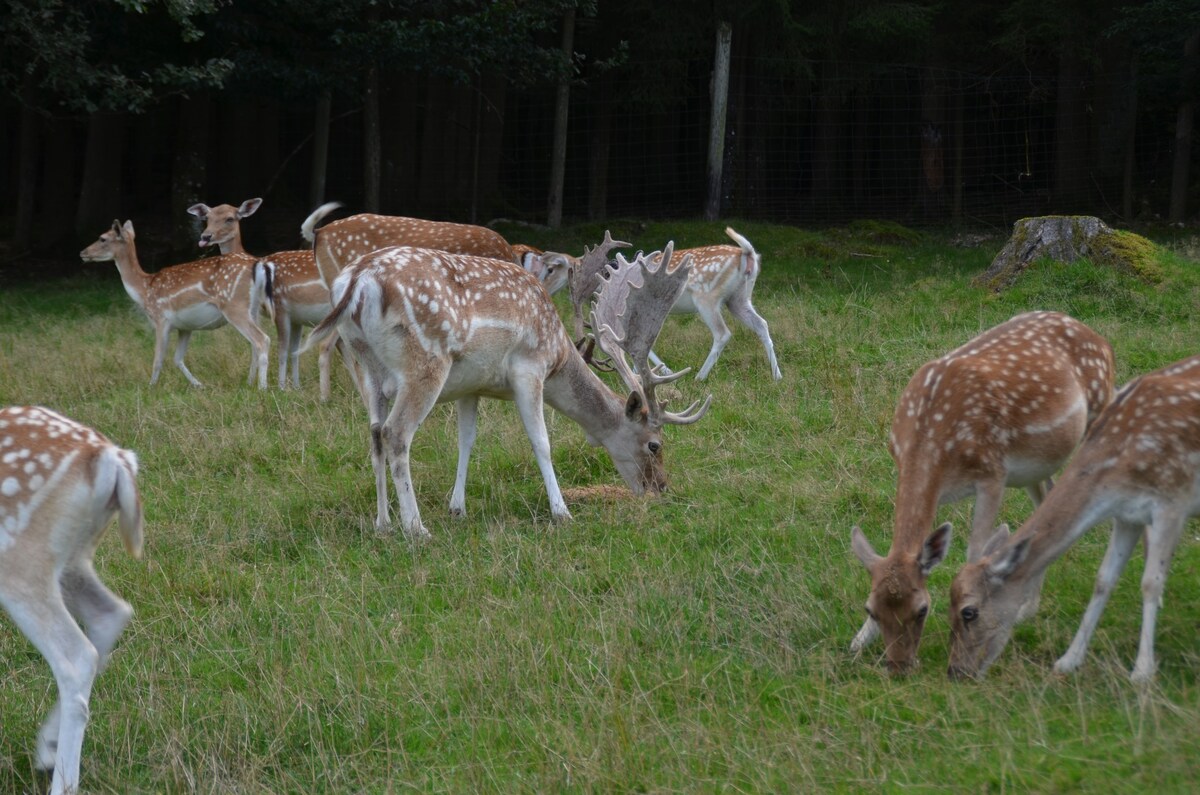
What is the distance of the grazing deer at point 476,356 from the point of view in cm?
655

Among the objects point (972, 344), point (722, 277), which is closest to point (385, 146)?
point (722, 277)

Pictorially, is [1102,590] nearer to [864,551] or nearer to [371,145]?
[864,551]

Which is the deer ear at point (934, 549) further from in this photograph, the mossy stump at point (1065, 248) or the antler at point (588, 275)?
the mossy stump at point (1065, 248)

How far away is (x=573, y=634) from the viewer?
4.95 m

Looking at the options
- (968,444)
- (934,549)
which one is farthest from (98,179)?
(934,549)

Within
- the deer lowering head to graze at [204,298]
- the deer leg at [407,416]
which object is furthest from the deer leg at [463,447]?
the deer lowering head to graze at [204,298]

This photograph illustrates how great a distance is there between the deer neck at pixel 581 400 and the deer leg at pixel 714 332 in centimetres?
238

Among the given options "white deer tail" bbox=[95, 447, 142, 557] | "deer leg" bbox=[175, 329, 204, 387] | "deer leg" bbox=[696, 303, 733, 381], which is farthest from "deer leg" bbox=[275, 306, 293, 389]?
"white deer tail" bbox=[95, 447, 142, 557]

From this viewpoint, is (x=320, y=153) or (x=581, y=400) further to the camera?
(x=320, y=153)

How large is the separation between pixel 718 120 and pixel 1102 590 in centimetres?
1383

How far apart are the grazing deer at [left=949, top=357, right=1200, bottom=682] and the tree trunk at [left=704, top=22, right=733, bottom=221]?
1347 cm

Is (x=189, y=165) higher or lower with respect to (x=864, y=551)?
higher

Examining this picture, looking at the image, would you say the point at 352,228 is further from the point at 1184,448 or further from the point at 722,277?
the point at 1184,448

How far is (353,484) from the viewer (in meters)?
7.27
